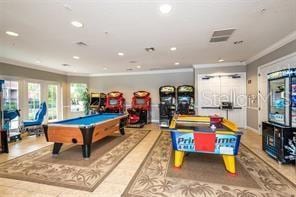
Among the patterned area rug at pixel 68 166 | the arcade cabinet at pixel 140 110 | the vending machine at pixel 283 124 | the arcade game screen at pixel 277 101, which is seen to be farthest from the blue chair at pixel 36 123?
the arcade game screen at pixel 277 101

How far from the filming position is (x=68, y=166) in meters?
3.20

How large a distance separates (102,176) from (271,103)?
4533 mm

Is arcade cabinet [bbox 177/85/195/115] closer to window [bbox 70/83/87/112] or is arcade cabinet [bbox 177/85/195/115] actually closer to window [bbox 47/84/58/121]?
window [bbox 70/83/87/112]

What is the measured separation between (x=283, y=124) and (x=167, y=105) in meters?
4.49

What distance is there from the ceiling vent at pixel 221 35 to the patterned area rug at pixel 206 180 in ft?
8.96

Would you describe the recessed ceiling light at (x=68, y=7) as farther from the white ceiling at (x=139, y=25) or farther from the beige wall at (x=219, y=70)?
the beige wall at (x=219, y=70)

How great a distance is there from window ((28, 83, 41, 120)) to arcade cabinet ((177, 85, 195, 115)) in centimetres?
633

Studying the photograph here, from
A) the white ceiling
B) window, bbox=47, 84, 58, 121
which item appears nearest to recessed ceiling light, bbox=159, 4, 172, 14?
the white ceiling

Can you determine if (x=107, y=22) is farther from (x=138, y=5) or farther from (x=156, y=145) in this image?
(x=156, y=145)

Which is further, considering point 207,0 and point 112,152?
point 112,152

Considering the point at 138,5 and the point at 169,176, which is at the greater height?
the point at 138,5

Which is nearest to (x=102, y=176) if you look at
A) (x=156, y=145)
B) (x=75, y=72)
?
(x=156, y=145)

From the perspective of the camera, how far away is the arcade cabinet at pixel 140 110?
7.60 m

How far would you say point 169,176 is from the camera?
2803 millimetres
